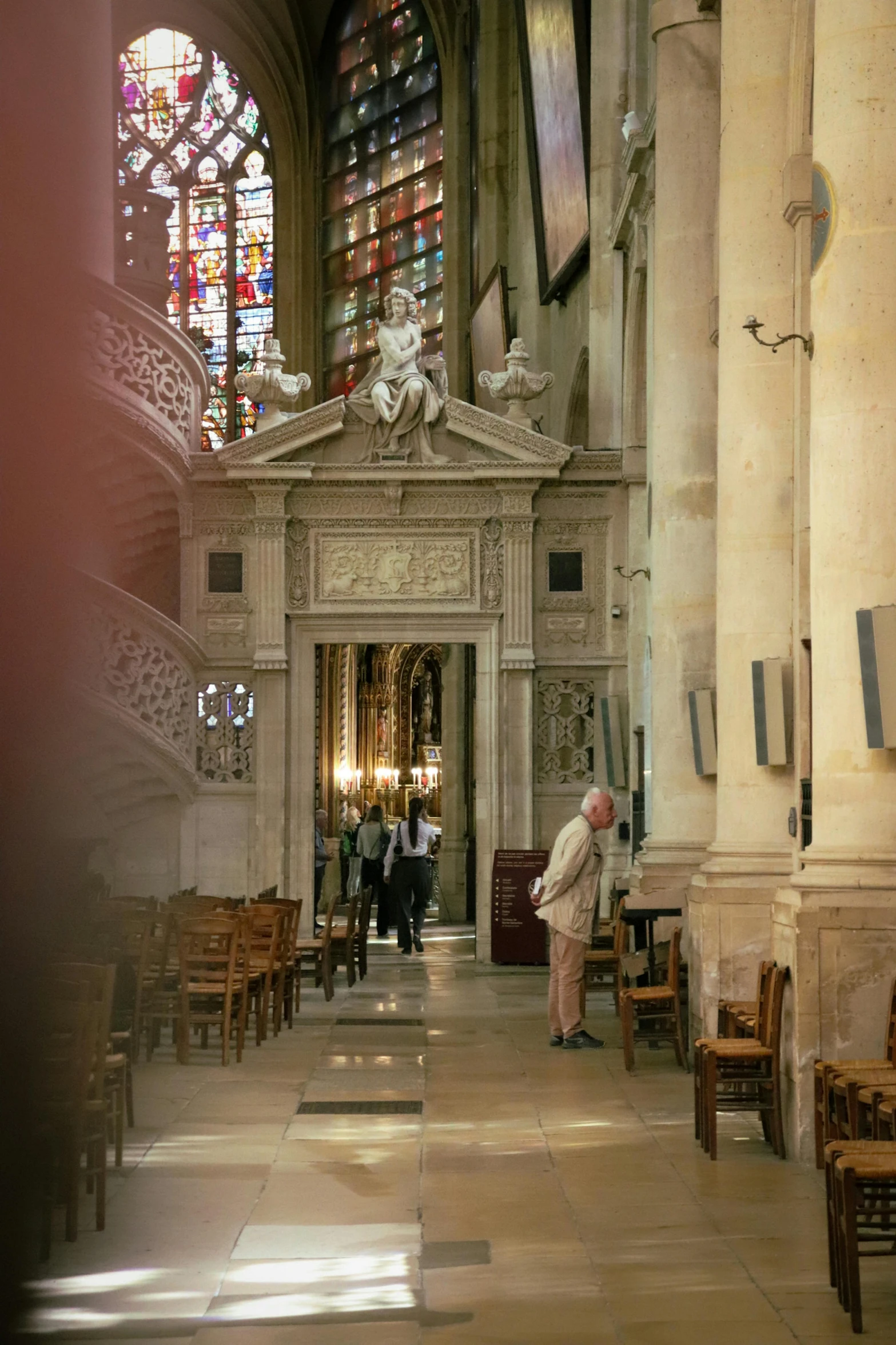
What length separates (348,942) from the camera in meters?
14.6

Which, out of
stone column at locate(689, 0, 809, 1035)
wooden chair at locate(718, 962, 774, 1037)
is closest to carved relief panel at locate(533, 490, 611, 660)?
stone column at locate(689, 0, 809, 1035)

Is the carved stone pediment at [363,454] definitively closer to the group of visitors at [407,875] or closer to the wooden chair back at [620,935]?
the group of visitors at [407,875]

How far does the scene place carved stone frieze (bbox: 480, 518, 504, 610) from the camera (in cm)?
1750

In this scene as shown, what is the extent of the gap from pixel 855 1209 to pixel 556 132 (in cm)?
1743

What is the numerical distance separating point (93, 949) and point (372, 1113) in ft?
6.02

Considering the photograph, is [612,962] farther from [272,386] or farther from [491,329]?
[491,329]

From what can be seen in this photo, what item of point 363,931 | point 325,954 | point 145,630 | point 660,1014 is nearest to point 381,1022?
point 325,954

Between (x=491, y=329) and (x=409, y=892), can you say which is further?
(x=491, y=329)

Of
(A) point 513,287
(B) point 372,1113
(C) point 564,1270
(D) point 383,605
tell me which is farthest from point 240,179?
(C) point 564,1270

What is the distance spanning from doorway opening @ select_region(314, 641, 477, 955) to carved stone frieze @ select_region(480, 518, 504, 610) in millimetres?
4150

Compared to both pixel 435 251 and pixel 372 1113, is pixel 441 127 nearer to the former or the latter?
pixel 435 251

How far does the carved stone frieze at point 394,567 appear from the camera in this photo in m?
17.5

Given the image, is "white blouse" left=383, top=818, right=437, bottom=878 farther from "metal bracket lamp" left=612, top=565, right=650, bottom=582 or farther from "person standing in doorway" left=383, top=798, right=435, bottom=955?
"metal bracket lamp" left=612, top=565, right=650, bottom=582

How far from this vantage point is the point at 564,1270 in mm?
5184
